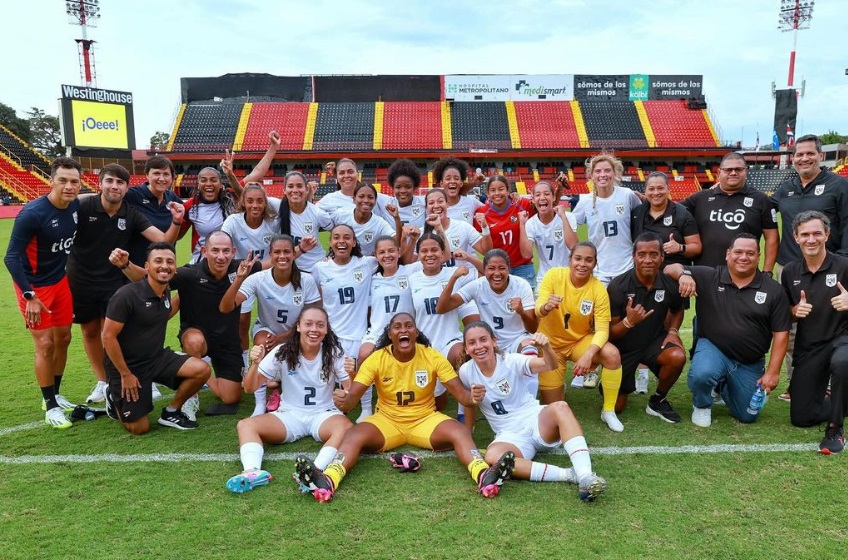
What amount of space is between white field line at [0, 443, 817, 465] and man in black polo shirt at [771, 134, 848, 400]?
1.22 m

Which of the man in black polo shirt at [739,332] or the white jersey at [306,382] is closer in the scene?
the white jersey at [306,382]

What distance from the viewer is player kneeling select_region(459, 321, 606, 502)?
369 cm

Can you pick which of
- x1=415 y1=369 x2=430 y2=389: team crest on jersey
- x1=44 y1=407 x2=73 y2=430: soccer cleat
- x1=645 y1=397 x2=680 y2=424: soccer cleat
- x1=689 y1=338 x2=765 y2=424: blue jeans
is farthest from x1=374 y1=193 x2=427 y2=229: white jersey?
x1=44 y1=407 x2=73 y2=430: soccer cleat

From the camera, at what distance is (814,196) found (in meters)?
5.14

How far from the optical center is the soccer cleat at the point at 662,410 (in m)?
4.72

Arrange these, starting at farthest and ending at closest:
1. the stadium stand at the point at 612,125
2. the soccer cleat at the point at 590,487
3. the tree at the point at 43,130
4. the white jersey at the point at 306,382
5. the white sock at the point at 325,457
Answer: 1. the tree at the point at 43,130
2. the stadium stand at the point at 612,125
3. the white jersey at the point at 306,382
4. the white sock at the point at 325,457
5. the soccer cleat at the point at 590,487

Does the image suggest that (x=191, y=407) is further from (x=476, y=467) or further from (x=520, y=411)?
(x=520, y=411)

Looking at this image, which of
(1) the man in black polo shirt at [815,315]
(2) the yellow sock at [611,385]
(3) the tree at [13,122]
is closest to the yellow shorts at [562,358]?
(2) the yellow sock at [611,385]

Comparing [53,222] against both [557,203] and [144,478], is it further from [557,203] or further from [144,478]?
[557,203]

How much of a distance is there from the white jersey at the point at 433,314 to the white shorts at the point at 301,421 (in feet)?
→ 3.81

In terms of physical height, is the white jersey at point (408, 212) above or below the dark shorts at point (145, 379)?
above

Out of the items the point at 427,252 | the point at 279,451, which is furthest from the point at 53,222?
the point at 427,252

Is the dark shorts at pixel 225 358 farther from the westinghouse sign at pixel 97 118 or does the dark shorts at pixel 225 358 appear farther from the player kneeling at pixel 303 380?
the westinghouse sign at pixel 97 118

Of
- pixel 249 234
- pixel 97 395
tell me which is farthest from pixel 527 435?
pixel 97 395
